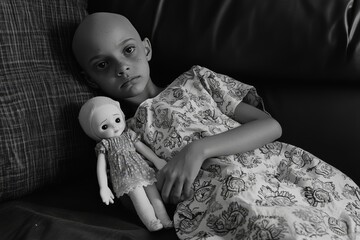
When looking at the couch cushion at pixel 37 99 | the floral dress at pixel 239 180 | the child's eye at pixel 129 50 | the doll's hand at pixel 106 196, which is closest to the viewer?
the floral dress at pixel 239 180

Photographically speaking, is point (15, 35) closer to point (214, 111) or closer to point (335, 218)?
point (214, 111)

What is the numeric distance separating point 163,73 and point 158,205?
0.49 m

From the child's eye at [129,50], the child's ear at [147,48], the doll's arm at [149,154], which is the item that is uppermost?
the child's eye at [129,50]

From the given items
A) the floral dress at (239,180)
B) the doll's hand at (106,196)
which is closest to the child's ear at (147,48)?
the floral dress at (239,180)

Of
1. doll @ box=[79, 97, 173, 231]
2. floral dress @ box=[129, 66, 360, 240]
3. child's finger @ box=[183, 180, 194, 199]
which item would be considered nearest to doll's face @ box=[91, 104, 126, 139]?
doll @ box=[79, 97, 173, 231]

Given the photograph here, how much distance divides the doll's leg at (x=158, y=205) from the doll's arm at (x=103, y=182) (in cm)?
10

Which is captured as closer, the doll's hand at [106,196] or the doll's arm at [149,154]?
the doll's hand at [106,196]

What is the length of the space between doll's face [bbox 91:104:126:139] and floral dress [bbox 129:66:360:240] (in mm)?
105

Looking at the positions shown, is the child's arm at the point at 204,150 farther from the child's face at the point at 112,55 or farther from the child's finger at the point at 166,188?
the child's face at the point at 112,55

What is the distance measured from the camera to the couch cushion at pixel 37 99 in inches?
47.7

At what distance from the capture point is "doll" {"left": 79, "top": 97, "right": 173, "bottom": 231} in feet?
3.69

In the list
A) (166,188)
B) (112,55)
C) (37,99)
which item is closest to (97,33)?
(112,55)

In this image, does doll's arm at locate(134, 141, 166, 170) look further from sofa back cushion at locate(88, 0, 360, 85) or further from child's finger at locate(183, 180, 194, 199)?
sofa back cushion at locate(88, 0, 360, 85)

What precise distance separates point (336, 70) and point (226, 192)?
50 cm
